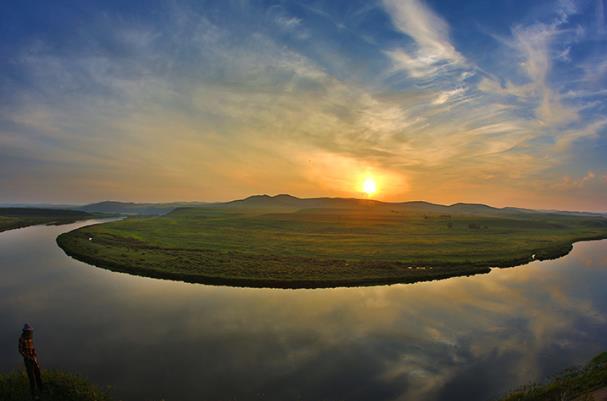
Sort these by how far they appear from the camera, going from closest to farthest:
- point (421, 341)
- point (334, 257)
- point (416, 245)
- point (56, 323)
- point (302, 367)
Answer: point (302, 367), point (421, 341), point (56, 323), point (334, 257), point (416, 245)

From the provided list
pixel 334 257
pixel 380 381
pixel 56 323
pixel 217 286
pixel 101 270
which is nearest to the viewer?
pixel 380 381

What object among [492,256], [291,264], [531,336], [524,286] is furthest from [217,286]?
[492,256]

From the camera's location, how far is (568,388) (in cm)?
1725

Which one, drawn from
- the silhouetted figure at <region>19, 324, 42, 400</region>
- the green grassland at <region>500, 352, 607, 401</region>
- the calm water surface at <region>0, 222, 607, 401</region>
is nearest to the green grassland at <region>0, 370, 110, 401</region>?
the silhouetted figure at <region>19, 324, 42, 400</region>

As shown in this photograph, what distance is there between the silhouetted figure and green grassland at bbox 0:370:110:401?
37 cm

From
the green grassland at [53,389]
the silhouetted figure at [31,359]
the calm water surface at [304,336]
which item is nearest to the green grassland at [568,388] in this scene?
the calm water surface at [304,336]

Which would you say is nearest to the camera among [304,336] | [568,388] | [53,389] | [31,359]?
[31,359]

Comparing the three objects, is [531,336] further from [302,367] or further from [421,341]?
[302,367]

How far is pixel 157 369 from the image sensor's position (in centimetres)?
2111

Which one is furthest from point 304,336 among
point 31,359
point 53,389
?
point 31,359

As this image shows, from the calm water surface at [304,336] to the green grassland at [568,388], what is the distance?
1.86 m

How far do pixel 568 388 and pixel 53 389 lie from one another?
24.9m

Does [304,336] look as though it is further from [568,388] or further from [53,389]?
[568,388]

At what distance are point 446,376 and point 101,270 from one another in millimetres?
49763
